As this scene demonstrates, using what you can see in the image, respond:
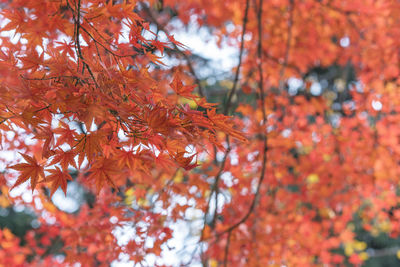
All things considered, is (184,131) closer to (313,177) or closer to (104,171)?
(104,171)

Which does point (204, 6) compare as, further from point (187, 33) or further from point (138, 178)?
point (138, 178)

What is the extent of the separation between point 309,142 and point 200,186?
3.22 meters

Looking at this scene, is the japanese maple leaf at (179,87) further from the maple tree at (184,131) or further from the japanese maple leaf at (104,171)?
the japanese maple leaf at (104,171)

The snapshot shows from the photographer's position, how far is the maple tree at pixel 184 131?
43.8 inches

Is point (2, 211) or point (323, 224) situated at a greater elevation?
point (2, 211)

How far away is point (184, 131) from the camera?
108 cm

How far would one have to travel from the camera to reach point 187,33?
13.6ft

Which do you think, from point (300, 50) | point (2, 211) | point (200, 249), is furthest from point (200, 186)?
point (2, 211)

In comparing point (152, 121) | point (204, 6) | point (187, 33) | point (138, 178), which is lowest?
point (152, 121)

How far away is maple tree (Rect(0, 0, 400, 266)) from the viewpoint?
1.11 meters

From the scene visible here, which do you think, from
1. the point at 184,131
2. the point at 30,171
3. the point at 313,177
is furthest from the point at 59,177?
the point at 313,177

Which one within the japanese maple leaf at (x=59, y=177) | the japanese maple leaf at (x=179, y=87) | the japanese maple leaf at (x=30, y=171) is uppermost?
the japanese maple leaf at (x=179, y=87)

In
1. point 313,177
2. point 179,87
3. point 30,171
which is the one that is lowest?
point 30,171

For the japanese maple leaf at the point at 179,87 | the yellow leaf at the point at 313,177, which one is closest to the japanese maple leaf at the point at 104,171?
the japanese maple leaf at the point at 179,87
